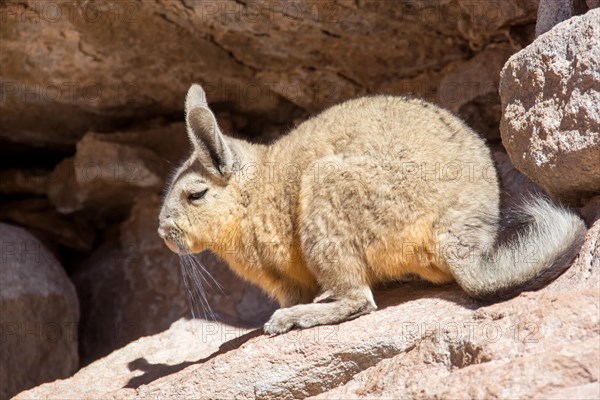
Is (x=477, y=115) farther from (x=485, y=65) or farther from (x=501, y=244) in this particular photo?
(x=501, y=244)

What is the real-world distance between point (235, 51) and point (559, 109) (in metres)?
3.20

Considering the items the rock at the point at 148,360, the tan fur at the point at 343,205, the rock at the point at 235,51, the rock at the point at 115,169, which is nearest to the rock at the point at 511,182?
the tan fur at the point at 343,205

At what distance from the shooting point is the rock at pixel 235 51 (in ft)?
19.9

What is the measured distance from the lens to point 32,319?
6977mm

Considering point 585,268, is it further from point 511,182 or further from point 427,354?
point 511,182

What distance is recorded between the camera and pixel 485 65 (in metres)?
6.22

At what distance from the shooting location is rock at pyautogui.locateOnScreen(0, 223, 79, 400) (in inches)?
268

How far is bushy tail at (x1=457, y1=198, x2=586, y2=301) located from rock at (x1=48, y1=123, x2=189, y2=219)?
377 cm

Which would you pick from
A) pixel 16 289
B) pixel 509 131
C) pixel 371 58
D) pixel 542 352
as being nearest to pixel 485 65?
pixel 371 58

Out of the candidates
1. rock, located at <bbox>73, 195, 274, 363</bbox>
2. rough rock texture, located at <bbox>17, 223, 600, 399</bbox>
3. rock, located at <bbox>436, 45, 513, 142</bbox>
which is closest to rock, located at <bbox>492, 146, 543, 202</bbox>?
rock, located at <bbox>436, 45, 513, 142</bbox>

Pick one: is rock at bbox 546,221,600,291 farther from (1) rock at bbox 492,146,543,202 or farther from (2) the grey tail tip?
(1) rock at bbox 492,146,543,202

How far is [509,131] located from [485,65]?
1.88 m

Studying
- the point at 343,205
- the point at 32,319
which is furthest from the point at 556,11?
the point at 32,319

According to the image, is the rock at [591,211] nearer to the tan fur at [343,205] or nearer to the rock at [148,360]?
the tan fur at [343,205]
